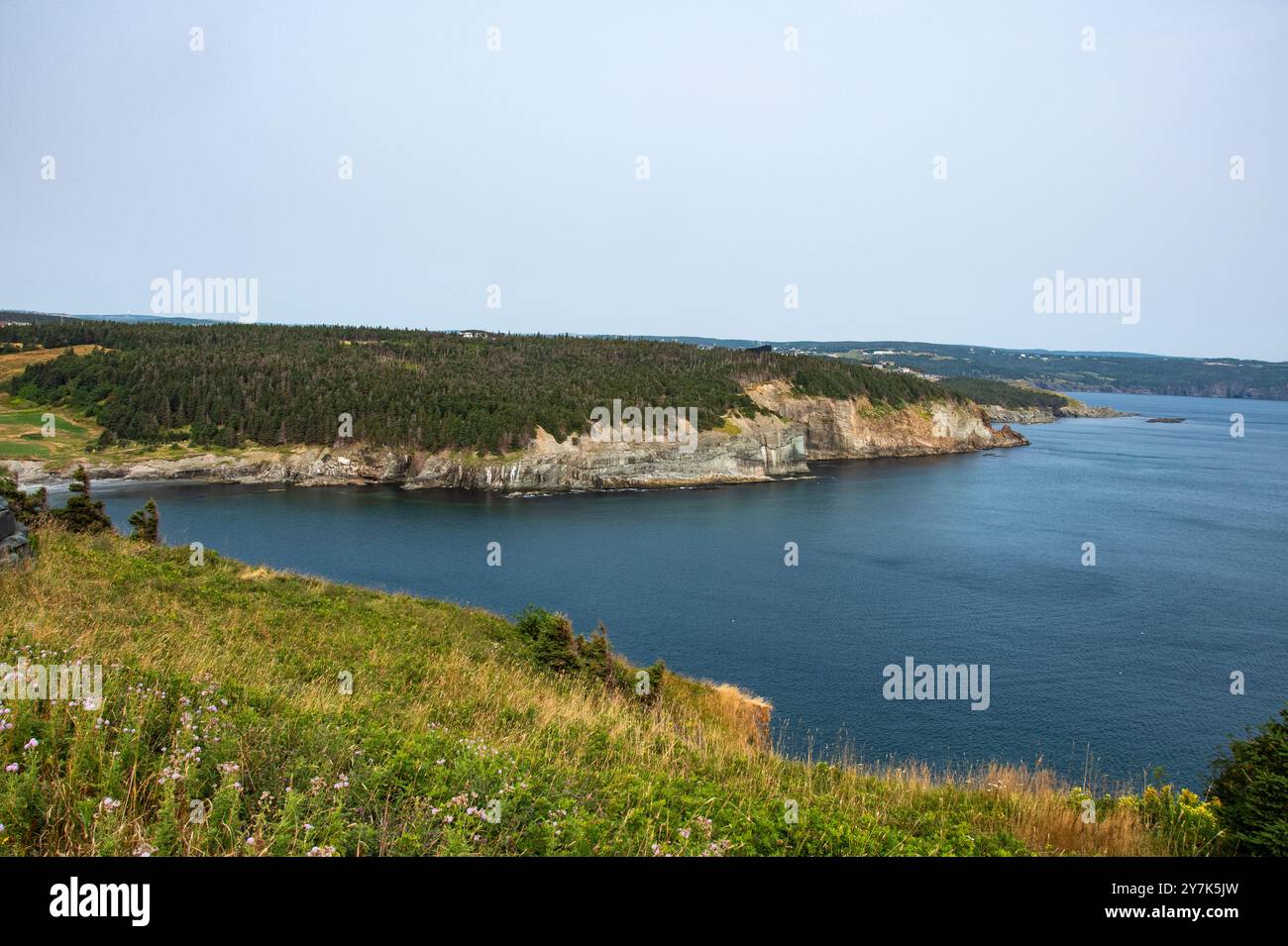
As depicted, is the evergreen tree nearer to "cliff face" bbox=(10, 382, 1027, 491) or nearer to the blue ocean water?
the blue ocean water

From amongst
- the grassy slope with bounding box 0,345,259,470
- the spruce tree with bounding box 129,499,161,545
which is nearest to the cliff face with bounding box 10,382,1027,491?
the grassy slope with bounding box 0,345,259,470

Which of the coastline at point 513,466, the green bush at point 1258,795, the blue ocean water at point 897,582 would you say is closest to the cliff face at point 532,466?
the coastline at point 513,466

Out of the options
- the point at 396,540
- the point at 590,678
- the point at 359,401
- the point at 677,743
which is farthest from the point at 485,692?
the point at 359,401

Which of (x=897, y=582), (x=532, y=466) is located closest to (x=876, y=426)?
(x=532, y=466)

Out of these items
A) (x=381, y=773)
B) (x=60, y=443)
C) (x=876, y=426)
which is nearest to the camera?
(x=381, y=773)

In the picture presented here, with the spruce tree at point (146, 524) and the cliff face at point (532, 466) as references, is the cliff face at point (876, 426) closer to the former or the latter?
the cliff face at point (532, 466)

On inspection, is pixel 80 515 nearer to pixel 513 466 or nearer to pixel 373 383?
pixel 513 466
